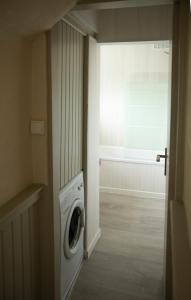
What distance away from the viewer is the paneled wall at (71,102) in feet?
7.38

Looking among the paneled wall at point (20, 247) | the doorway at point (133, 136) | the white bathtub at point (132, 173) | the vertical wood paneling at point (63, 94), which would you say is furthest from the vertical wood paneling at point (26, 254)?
the white bathtub at point (132, 173)

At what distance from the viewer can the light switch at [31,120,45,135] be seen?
1.98 metres

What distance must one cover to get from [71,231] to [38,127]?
43.8 inches

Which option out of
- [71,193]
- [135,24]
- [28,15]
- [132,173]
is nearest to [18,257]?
[71,193]

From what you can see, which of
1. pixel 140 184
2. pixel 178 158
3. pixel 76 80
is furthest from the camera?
pixel 140 184

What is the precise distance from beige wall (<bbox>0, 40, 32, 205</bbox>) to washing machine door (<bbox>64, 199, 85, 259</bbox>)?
71 cm

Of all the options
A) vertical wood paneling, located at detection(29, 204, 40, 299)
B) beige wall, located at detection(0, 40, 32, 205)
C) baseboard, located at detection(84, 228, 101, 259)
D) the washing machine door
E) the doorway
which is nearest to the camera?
beige wall, located at detection(0, 40, 32, 205)

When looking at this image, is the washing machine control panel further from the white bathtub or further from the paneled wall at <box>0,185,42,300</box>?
the white bathtub

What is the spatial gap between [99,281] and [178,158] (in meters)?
1.37

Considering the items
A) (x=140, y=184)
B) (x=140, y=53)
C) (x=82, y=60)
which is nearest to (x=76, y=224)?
(x=82, y=60)

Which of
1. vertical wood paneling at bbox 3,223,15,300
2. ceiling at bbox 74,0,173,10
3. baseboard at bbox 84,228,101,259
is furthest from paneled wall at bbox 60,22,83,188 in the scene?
baseboard at bbox 84,228,101,259

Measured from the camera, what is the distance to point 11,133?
1.75 metres

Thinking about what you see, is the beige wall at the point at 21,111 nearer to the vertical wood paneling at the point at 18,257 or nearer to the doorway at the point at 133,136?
the vertical wood paneling at the point at 18,257

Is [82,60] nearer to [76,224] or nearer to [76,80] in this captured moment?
[76,80]
